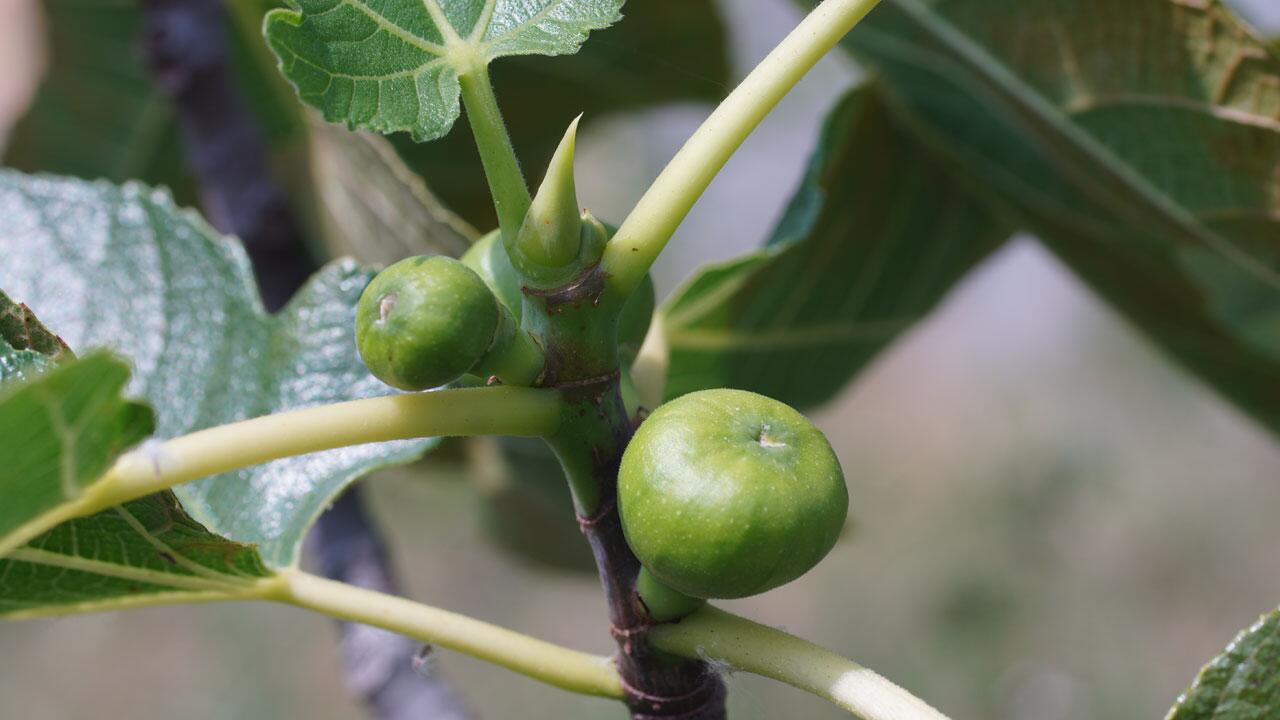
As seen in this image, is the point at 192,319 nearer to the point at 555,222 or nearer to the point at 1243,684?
the point at 555,222

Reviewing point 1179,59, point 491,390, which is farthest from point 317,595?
point 1179,59

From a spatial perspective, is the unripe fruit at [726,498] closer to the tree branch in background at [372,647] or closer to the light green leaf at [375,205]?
the light green leaf at [375,205]

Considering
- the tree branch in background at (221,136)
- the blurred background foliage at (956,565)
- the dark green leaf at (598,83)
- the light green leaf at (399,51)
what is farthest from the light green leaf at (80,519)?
the blurred background foliage at (956,565)

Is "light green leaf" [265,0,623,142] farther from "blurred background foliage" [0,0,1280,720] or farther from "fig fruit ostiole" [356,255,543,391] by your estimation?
"blurred background foliage" [0,0,1280,720]

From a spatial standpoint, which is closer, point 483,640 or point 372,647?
point 483,640

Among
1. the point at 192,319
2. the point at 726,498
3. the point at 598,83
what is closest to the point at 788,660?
the point at 726,498

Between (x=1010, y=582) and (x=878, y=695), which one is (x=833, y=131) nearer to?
(x=878, y=695)
